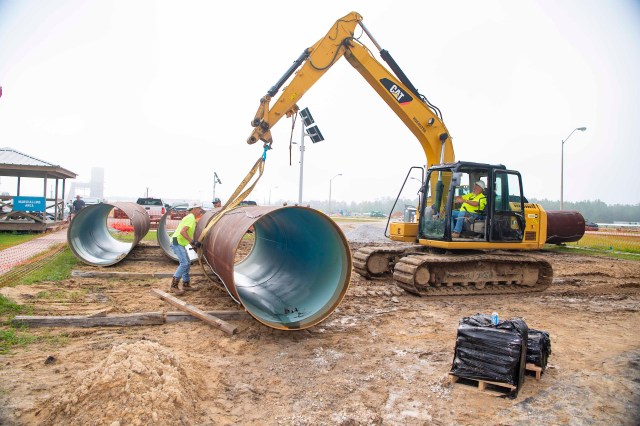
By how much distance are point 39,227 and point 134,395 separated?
18796 millimetres

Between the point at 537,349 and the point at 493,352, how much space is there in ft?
2.16

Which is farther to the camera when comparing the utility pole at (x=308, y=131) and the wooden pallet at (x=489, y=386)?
the utility pole at (x=308, y=131)

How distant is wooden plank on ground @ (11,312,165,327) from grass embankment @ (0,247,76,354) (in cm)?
16

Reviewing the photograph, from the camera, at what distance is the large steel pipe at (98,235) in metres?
12.0

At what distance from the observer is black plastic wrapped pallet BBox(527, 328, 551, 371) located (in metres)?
4.82

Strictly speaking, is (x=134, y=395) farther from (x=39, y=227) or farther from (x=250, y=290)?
(x=39, y=227)

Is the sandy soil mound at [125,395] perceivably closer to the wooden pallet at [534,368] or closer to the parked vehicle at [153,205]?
the wooden pallet at [534,368]

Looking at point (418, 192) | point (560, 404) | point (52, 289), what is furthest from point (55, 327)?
point (418, 192)

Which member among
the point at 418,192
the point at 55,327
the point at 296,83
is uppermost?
the point at 296,83

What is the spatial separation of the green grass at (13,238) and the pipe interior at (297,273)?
990 cm

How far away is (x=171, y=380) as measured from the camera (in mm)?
4047

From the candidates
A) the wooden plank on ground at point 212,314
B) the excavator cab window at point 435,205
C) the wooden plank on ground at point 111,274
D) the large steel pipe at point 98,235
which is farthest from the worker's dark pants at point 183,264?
the excavator cab window at point 435,205

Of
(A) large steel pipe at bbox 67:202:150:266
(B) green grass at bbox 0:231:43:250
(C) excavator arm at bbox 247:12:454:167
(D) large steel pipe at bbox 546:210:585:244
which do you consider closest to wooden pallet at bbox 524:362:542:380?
(C) excavator arm at bbox 247:12:454:167

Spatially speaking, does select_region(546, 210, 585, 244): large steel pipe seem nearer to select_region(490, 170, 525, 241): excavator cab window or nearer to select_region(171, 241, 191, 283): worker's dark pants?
select_region(490, 170, 525, 241): excavator cab window
